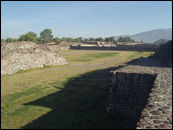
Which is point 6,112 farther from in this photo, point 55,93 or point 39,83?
point 39,83

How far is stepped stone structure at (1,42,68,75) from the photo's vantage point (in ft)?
91.4

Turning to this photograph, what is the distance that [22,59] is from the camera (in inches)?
1198

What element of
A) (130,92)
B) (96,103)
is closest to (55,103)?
(96,103)

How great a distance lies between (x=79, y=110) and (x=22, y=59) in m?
17.7

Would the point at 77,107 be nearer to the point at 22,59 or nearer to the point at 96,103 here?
the point at 96,103

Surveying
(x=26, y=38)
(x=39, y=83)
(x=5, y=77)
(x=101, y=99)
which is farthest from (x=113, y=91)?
(x=26, y=38)

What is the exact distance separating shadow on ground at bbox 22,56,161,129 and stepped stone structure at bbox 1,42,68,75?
954 cm

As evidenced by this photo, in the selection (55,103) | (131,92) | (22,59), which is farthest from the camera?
(22,59)

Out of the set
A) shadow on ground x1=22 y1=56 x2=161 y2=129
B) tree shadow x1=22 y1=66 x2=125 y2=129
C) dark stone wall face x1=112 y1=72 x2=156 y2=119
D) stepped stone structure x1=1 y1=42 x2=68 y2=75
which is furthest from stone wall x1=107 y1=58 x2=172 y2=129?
stepped stone structure x1=1 y1=42 x2=68 y2=75

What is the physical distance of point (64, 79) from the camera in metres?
23.8

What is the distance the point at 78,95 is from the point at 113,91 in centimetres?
337

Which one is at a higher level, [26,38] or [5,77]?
[26,38]

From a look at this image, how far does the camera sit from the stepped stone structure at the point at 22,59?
2786 cm

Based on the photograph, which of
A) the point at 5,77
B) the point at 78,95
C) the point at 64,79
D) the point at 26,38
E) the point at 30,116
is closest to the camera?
the point at 30,116
